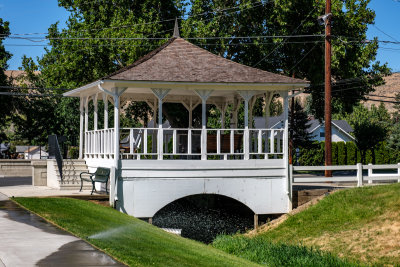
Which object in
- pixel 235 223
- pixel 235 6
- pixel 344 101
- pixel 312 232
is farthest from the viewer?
pixel 344 101

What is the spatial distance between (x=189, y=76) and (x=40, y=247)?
11195 mm

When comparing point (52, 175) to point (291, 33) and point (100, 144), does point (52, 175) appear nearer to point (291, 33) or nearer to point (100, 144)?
point (100, 144)

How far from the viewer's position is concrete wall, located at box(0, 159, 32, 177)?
140 ft

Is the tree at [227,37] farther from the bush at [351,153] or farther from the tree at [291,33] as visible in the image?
the bush at [351,153]

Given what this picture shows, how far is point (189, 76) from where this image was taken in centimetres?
2142

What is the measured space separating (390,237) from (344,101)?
2572 cm

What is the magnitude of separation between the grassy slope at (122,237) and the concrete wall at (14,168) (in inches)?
974

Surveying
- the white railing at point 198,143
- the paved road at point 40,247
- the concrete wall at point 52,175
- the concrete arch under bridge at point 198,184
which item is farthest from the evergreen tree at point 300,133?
the paved road at point 40,247

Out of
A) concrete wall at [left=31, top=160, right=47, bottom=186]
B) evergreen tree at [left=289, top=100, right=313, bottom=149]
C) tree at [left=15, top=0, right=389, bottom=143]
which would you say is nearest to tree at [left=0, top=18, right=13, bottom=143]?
tree at [left=15, top=0, right=389, bottom=143]

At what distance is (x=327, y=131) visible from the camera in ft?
90.1

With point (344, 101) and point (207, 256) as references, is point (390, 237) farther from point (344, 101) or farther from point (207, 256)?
point (344, 101)

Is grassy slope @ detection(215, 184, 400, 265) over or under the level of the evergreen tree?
under


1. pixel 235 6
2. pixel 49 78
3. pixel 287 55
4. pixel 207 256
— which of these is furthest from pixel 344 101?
pixel 207 256

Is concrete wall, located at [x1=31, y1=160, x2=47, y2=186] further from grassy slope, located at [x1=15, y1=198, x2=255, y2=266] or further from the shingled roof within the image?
grassy slope, located at [x1=15, y1=198, x2=255, y2=266]
